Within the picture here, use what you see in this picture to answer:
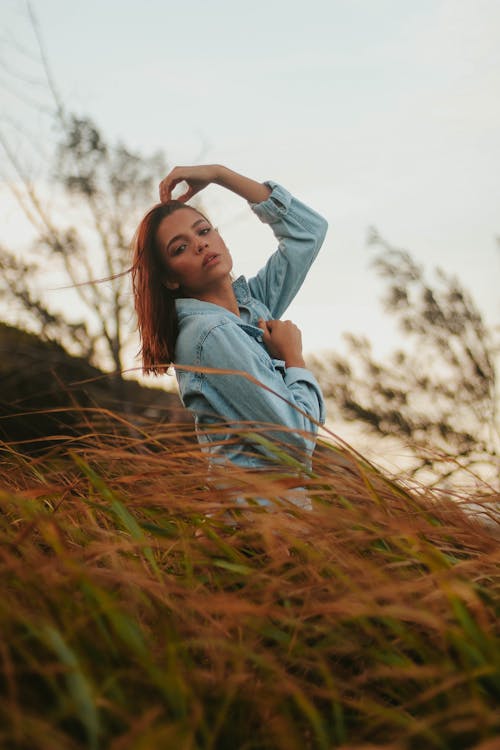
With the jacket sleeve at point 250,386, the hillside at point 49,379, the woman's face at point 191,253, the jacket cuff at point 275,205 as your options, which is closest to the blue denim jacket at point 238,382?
the jacket sleeve at point 250,386

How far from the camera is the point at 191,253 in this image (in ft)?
7.41

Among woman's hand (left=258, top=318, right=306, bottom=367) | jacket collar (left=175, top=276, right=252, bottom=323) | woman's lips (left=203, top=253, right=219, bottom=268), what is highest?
woman's lips (left=203, top=253, right=219, bottom=268)

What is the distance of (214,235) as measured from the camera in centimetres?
231

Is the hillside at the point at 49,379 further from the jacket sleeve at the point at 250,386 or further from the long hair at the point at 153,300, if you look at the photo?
the jacket sleeve at the point at 250,386

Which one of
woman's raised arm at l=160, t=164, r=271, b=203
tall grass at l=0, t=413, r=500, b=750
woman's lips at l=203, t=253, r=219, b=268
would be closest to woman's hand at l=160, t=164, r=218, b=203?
woman's raised arm at l=160, t=164, r=271, b=203

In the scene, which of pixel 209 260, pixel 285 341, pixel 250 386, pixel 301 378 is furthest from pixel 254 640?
pixel 209 260

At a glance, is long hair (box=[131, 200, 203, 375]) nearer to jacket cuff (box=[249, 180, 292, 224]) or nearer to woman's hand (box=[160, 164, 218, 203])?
woman's hand (box=[160, 164, 218, 203])

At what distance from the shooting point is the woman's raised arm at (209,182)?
243 centimetres

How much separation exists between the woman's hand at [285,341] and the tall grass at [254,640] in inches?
33.5

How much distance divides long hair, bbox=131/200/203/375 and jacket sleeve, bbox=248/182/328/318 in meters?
0.38

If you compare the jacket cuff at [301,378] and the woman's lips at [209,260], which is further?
the woman's lips at [209,260]

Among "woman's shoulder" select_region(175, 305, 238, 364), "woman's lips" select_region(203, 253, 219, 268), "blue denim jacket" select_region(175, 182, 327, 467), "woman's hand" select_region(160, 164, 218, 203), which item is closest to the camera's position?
"blue denim jacket" select_region(175, 182, 327, 467)

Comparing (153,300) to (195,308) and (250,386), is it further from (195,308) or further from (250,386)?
(250,386)

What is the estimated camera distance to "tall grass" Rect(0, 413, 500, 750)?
0.74 meters
